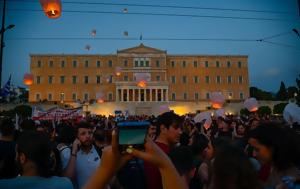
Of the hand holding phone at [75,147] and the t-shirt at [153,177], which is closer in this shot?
the t-shirt at [153,177]

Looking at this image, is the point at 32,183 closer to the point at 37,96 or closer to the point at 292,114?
the point at 292,114

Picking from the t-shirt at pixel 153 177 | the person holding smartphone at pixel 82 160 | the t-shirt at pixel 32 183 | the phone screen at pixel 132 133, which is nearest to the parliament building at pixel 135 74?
the person holding smartphone at pixel 82 160

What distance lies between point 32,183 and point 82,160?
1.50 metres

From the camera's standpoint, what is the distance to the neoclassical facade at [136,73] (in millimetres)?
59438

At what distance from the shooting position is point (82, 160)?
3168 millimetres

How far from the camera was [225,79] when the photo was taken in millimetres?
63031

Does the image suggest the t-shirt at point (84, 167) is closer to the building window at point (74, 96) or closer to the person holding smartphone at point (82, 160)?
the person holding smartphone at point (82, 160)

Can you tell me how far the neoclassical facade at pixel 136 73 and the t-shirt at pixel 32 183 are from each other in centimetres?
5567

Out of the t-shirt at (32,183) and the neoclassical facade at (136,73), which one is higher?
the neoclassical facade at (136,73)

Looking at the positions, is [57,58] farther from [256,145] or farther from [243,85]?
[256,145]

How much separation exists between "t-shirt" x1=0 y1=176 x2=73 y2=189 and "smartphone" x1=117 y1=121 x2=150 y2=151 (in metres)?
0.79

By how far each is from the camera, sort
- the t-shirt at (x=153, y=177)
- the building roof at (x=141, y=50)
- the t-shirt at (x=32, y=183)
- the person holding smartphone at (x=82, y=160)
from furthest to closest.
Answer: the building roof at (x=141, y=50) → the person holding smartphone at (x=82, y=160) → the t-shirt at (x=153, y=177) → the t-shirt at (x=32, y=183)

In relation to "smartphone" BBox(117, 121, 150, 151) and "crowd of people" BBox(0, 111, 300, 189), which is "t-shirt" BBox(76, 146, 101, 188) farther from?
"smartphone" BBox(117, 121, 150, 151)

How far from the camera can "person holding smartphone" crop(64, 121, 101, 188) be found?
115 inches
